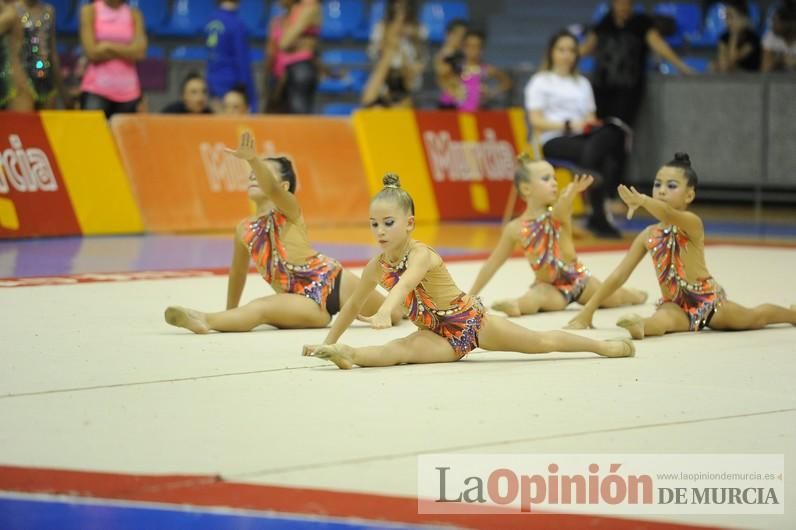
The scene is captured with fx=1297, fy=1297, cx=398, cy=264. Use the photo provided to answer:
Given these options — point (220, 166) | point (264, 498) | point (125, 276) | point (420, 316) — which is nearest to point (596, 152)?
point (220, 166)

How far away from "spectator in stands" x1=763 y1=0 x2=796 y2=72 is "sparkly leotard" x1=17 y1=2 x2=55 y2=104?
746 centimetres

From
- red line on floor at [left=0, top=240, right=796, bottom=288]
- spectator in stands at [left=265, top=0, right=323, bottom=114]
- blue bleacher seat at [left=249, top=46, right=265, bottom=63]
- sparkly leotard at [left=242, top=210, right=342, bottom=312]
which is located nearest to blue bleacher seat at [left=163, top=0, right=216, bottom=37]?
blue bleacher seat at [left=249, top=46, right=265, bottom=63]

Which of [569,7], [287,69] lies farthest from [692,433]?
[569,7]

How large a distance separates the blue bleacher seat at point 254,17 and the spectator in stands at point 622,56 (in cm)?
496

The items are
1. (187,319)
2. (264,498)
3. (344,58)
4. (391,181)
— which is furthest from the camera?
(344,58)

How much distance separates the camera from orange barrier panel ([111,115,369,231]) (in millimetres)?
10758

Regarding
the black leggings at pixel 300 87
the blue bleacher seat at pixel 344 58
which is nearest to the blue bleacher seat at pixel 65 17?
the blue bleacher seat at pixel 344 58

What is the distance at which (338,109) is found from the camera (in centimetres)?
1562

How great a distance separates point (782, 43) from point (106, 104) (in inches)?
282

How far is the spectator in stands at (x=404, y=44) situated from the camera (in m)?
12.7

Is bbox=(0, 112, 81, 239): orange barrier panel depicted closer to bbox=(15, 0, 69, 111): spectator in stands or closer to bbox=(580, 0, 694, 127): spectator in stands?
bbox=(15, 0, 69, 111): spectator in stands

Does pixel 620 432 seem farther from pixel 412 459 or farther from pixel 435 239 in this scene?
pixel 435 239

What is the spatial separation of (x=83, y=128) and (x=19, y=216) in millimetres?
919

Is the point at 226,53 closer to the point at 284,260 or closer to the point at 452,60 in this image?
the point at 452,60
